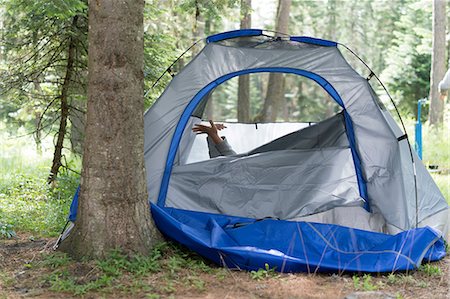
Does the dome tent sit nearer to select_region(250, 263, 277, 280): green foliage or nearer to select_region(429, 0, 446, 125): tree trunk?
select_region(250, 263, 277, 280): green foliage

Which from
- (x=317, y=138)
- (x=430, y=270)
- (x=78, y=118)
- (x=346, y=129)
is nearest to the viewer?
(x=430, y=270)

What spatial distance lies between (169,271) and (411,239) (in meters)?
1.86

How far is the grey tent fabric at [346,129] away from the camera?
473 centimetres

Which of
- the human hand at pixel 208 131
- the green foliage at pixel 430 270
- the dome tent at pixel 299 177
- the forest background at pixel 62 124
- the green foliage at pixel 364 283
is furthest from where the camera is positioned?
the human hand at pixel 208 131

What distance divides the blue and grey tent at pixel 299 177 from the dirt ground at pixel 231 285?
0.90ft

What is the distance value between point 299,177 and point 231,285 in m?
1.79

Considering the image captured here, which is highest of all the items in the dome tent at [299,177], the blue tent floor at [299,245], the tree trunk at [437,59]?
the tree trunk at [437,59]

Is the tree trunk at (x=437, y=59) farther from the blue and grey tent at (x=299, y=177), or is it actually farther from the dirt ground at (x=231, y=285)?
the dirt ground at (x=231, y=285)

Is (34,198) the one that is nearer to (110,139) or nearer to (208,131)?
(208,131)

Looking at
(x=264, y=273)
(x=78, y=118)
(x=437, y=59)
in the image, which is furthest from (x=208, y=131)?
(x=437, y=59)

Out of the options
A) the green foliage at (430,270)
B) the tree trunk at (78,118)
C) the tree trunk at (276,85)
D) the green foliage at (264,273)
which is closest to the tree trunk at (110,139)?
the green foliage at (264,273)

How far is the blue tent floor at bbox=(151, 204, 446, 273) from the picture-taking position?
4031mm

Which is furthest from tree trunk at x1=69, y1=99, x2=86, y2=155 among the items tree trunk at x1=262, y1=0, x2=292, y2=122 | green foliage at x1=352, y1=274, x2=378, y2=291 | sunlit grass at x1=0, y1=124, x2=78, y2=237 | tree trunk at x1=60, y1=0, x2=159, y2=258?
tree trunk at x1=262, y1=0, x2=292, y2=122

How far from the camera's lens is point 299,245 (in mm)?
4340
